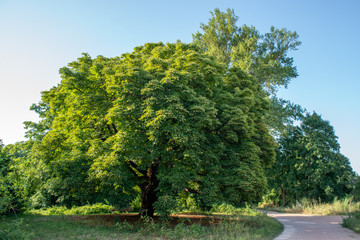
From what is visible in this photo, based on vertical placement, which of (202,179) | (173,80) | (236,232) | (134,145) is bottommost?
(236,232)

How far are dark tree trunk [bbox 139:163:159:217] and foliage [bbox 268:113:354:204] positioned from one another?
1966cm

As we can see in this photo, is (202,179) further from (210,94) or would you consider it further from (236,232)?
(210,94)

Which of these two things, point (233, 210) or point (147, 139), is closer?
point (147, 139)

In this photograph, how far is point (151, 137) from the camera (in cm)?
1088

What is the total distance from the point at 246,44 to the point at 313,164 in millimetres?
17214

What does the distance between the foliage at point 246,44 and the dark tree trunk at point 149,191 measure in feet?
49.4

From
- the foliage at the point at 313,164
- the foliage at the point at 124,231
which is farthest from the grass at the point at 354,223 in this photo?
the foliage at the point at 313,164

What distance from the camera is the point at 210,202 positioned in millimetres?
11531

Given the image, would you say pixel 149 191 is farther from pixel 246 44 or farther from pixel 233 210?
pixel 246 44

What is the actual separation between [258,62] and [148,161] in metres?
17.6

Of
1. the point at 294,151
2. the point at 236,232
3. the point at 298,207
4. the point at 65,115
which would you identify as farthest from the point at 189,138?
the point at 294,151

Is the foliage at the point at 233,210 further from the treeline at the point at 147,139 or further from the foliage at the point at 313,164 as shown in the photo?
the foliage at the point at 313,164

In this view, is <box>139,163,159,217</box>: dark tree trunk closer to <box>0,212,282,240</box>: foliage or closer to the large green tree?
the large green tree

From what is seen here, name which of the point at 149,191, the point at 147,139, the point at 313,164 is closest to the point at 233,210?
the point at 149,191
